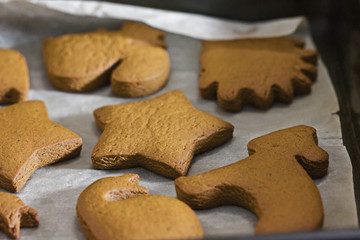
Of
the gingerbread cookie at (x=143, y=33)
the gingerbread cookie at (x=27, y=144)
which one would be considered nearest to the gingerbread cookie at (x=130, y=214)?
the gingerbread cookie at (x=27, y=144)

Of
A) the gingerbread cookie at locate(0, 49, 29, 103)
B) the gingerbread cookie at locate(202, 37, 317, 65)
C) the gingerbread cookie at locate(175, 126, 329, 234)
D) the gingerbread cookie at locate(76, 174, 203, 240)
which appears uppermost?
the gingerbread cookie at locate(202, 37, 317, 65)

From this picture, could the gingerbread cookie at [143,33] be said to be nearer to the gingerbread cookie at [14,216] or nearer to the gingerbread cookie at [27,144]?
the gingerbread cookie at [27,144]

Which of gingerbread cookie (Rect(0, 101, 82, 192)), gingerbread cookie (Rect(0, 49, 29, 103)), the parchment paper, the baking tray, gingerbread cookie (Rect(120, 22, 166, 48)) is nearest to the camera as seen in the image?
the parchment paper

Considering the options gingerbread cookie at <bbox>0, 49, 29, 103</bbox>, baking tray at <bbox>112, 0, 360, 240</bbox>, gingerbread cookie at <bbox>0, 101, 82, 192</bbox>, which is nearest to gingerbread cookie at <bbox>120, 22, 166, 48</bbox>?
baking tray at <bbox>112, 0, 360, 240</bbox>

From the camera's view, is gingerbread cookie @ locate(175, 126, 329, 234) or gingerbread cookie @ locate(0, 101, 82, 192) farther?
gingerbread cookie @ locate(0, 101, 82, 192)

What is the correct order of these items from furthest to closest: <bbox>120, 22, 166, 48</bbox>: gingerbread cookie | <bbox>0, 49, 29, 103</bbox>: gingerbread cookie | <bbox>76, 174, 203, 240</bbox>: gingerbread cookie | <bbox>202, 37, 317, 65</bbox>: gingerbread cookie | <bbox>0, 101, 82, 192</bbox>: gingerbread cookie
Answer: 1. <bbox>120, 22, 166, 48</bbox>: gingerbread cookie
2. <bbox>202, 37, 317, 65</bbox>: gingerbread cookie
3. <bbox>0, 49, 29, 103</bbox>: gingerbread cookie
4. <bbox>0, 101, 82, 192</bbox>: gingerbread cookie
5. <bbox>76, 174, 203, 240</bbox>: gingerbread cookie

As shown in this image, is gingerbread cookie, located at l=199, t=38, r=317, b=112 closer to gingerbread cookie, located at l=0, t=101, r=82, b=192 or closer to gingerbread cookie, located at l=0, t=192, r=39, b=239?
gingerbread cookie, located at l=0, t=101, r=82, b=192

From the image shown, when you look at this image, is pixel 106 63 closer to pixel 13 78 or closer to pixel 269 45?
pixel 13 78

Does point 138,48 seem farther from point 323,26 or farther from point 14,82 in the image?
point 323,26
